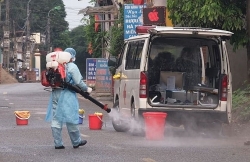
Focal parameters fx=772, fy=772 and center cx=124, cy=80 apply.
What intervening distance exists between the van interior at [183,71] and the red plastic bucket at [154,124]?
1147mm

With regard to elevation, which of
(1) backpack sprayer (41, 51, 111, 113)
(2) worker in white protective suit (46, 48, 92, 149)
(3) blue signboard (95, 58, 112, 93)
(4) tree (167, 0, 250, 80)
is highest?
(4) tree (167, 0, 250, 80)

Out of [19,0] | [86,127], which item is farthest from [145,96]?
[19,0]

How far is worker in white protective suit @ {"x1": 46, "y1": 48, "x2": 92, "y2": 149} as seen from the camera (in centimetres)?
1268

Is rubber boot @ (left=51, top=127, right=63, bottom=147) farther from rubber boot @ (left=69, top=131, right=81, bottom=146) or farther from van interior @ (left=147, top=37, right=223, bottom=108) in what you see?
van interior @ (left=147, top=37, right=223, bottom=108)

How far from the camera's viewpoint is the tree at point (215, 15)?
19406mm

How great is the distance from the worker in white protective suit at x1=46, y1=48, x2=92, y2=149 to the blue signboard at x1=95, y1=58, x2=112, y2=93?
24008mm

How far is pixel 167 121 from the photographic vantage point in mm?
15398

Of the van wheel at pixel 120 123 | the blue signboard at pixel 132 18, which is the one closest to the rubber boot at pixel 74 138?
the van wheel at pixel 120 123

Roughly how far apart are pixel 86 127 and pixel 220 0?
5.03 m

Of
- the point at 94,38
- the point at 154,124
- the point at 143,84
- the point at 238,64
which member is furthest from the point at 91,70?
the point at 154,124

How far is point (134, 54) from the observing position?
16.3m

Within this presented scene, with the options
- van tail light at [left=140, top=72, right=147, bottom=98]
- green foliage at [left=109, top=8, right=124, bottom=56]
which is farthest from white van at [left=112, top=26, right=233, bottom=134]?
green foliage at [left=109, top=8, right=124, bottom=56]

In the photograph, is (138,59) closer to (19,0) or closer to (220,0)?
(220,0)

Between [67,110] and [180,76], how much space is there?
3.84 meters
